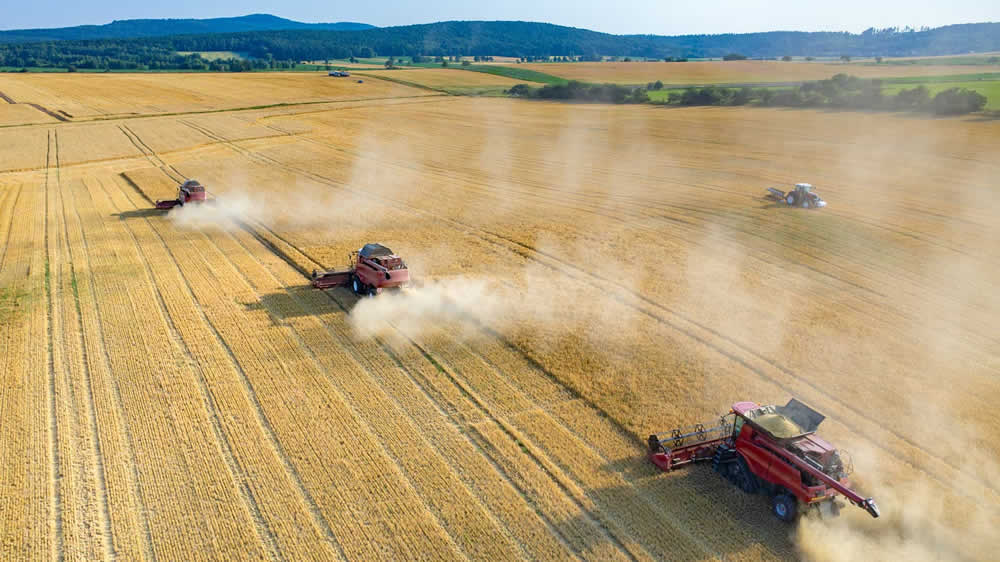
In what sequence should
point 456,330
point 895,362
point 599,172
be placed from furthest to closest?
point 599,172, point 456,330, point 895,362

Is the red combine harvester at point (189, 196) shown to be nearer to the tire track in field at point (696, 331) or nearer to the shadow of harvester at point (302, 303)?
the tire track in field at point (696, 331)

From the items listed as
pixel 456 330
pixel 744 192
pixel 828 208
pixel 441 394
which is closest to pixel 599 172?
pixel 744 192

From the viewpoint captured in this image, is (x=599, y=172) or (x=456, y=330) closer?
(x=456, y=330)

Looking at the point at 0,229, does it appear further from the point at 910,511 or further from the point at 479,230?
the point at 910,511

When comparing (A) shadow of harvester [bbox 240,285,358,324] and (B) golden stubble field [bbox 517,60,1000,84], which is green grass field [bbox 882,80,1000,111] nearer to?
(B) golden stubble field [bbox 517,60,1000,84]

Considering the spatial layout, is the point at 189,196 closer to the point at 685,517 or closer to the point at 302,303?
the point at 302,303

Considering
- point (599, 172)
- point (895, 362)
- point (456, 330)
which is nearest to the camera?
point (895, 362)

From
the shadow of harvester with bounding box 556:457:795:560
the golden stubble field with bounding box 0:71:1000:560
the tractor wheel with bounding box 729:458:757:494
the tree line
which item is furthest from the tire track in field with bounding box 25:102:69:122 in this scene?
the tractor wheel with bounding box 729:458:757:494
